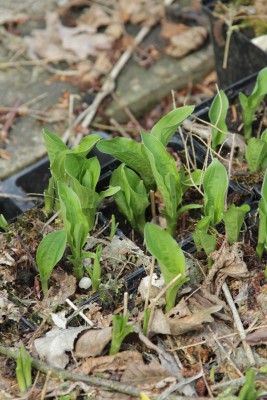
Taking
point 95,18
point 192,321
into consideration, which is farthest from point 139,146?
point 95,18

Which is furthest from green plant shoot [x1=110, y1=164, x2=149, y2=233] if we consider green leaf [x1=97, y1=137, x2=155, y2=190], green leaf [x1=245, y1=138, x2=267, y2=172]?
green leaf [x1=245, y1=138, x2=267, y2=172]

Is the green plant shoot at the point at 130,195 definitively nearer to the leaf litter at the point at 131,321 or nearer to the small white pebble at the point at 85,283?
the leaf litter at the point at 131,321

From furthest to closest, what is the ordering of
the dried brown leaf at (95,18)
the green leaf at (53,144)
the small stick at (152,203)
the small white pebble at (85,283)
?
the dried brown leaf at (95,18) → the small stick at (152,203) → the green leaf at (53,144) → the small white pebble at (85,283)

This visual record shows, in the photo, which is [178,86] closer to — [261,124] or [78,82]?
[78,82]

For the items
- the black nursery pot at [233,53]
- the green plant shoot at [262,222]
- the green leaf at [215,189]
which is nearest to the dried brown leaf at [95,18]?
the black nursery pot at [233,53]

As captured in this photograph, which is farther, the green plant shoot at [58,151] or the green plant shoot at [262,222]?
the green plant shoot at [58,151]

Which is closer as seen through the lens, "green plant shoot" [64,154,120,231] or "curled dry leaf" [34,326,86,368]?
"curled dry leaf" [34,326,86,368]

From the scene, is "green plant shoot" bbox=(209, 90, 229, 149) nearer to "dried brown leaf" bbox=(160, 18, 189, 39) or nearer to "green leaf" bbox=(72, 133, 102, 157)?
"green leaf" bbox=(72, 133, 102, 157)
